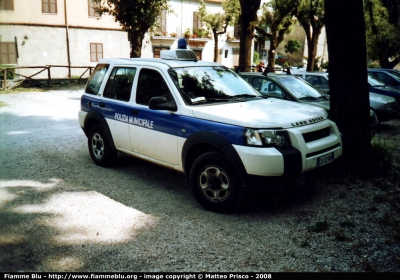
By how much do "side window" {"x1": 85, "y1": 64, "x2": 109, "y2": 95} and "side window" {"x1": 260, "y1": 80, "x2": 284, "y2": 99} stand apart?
12.4ft

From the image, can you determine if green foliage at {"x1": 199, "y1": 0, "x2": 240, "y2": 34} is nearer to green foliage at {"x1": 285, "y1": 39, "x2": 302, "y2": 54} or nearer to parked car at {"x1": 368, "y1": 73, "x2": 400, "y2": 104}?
green foliage at {"x1": 285, "y1": 39, "x2": 302, "y2": 54}

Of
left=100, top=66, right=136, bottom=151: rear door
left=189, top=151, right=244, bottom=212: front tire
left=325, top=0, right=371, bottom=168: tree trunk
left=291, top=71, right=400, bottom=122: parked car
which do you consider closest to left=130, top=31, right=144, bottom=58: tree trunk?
left=291, top=71, right=400, bottom=122: parked car

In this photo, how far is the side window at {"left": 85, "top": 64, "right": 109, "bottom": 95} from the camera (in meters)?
6.55

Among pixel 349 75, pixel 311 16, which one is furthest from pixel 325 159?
pixel 311 16

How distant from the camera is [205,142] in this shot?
459cm

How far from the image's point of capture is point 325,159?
4.75 m

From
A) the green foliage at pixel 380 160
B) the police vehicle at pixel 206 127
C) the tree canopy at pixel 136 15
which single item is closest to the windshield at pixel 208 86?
the police vehicle at pixel 206 127

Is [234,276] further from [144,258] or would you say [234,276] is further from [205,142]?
[205,142]

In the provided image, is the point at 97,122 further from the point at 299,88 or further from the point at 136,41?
the point at 136,41

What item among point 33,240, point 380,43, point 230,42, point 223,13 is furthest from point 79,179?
point 230,42

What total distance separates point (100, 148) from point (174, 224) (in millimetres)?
2810

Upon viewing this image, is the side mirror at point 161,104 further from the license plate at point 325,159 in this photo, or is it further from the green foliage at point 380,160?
the green foliage at point 380,160

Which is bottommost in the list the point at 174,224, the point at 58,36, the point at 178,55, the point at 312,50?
the point at 174,224

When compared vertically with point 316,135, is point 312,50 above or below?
above
